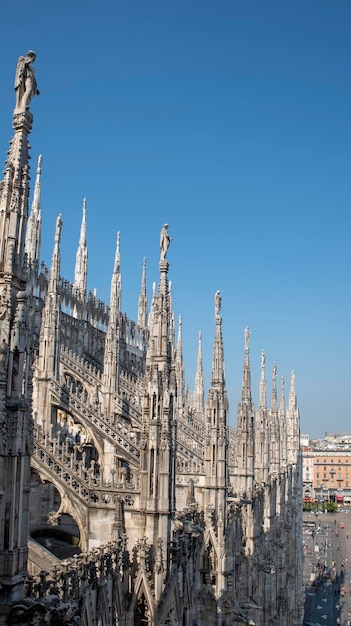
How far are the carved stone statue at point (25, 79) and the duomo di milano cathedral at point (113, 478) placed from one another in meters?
0.02

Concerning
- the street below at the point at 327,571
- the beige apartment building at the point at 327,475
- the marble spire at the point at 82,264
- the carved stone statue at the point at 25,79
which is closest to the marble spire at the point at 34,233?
the marble spire at the point at 82,264

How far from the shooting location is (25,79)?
9.35 metres

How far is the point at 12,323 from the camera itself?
8383 mm

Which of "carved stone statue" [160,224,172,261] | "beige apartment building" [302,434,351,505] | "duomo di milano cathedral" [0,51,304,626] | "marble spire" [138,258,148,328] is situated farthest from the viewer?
"beige apartment building" [302,434,351,505]

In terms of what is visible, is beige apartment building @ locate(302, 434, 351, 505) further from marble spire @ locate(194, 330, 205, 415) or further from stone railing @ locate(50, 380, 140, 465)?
stone railing @ locate(50, 380, 140, 465)

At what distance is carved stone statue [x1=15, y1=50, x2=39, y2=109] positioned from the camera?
9294 millimetres

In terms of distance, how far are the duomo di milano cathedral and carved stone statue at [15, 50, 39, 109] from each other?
0.02 meters

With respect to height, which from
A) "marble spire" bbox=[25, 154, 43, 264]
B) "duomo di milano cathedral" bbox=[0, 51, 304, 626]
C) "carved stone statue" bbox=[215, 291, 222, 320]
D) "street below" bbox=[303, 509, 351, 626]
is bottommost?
"street below" bbox=[303, 509, 351, 626]

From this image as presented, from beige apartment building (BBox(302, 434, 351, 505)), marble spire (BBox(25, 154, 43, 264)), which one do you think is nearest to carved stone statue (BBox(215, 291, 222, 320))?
marble spire (BBox(25, 154, 43, 264))

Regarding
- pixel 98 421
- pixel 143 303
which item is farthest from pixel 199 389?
pixel 98 421

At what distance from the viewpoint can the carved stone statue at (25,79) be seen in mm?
9294

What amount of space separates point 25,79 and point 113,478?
12195 mm

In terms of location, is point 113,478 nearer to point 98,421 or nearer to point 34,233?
point 98,421

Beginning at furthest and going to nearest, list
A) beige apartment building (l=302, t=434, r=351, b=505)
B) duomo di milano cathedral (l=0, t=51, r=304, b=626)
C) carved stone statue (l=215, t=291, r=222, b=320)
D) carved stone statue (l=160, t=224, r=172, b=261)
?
beige apartment building (l=302, t=434, r=351, b=505), carved stone statue (l=215, t=291, r=222, b=320), carved stone statue (l=160, t=224, r=172, b=261), duomo di milano cathedral (l=0, t=51, r=304, b=626)
